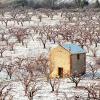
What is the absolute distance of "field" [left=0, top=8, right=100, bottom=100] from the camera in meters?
34.2

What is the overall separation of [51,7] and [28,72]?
74831 mm

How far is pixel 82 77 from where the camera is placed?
40000 millimetres

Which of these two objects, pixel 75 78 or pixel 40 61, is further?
pixel 40 61

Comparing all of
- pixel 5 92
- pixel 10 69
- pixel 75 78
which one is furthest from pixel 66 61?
pixel 5 92

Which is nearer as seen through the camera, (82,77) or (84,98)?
(84,98)

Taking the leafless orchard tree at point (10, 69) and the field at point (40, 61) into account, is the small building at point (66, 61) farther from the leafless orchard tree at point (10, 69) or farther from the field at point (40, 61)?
the leafless orchard tree at point (10, 69)

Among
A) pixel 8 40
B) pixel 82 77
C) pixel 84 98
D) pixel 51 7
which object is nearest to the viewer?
pixel 84 98

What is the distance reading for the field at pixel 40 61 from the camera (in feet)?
112

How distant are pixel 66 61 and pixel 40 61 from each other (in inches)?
208

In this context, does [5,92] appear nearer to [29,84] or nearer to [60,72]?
[29,84]

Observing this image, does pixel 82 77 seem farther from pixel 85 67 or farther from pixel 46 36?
pixel 46 36

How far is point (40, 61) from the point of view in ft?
149

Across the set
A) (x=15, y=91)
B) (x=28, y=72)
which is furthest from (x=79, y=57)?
(x=15, y=91)

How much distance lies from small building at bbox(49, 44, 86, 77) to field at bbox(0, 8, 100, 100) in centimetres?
76
